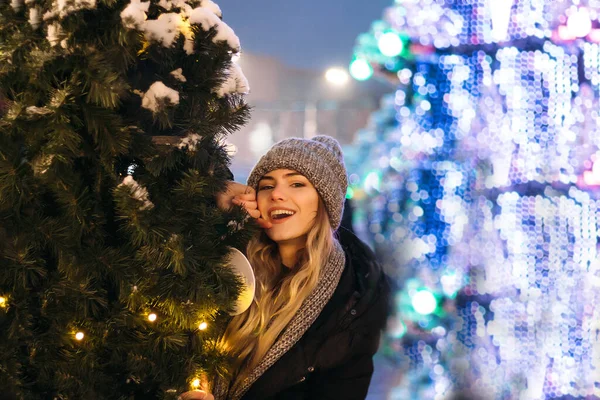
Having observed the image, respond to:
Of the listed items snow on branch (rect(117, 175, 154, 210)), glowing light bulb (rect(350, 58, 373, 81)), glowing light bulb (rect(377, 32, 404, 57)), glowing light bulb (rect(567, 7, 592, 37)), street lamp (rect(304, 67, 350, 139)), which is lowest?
snow on branch (rect(117, 175, 154, 210))

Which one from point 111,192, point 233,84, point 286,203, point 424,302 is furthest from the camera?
point 424,302

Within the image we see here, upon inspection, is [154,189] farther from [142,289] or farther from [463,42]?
[463,42]

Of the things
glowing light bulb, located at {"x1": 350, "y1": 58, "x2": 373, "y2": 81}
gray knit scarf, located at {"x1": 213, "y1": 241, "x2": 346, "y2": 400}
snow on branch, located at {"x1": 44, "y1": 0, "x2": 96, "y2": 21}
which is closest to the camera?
snow on branch, located at {"x1": 44, "y1": 0, "x2": 96, "y2": 21}

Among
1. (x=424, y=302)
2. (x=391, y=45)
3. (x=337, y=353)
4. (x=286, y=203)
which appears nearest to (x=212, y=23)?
(x=286, y=203)

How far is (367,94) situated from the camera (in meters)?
5.84

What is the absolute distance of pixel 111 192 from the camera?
1110 mm

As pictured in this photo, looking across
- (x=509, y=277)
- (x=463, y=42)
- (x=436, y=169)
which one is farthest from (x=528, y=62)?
(x=509, y=277)

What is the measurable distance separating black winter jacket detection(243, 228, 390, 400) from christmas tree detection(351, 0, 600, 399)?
3.57 feet

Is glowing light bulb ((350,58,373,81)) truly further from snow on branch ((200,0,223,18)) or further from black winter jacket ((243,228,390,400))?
snow on branch ((200,0,223,18))

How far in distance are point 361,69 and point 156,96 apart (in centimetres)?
201

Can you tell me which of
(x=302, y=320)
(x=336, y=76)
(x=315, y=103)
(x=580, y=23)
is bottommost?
(x=302, y=320)

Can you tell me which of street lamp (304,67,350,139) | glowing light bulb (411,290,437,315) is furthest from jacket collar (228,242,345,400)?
street lamp (304,67,350,139)

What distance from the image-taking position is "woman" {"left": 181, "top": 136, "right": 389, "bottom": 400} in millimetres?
1707

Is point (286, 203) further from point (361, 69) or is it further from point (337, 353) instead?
point (361, 69)
